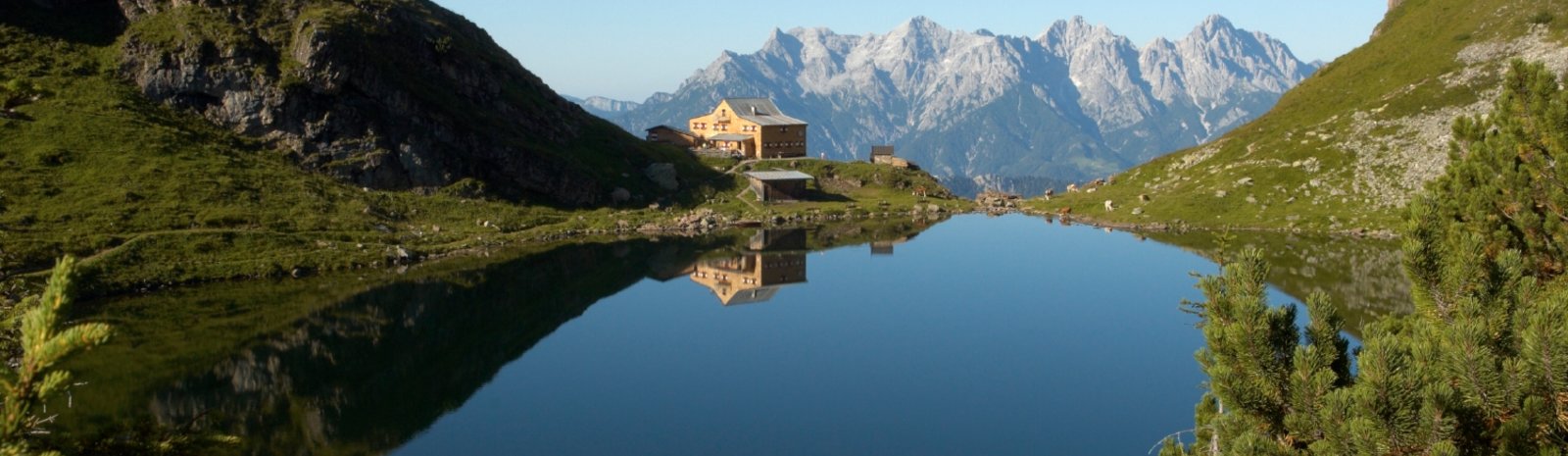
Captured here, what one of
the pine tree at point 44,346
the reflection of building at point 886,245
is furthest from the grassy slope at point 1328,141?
the pine tree at point 44,346

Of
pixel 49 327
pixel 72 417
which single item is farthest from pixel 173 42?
pixel 49 327

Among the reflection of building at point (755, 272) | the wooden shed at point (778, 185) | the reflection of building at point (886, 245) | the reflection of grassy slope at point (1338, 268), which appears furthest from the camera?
the wooden shed at point (778, 185)

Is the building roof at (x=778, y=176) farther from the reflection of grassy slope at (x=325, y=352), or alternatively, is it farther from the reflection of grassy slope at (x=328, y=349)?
the reflection of grassy slope at (x=325, y=352)

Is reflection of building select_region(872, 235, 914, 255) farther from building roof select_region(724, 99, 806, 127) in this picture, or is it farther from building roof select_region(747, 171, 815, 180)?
building roof select_region(724, 99, 806, 127)

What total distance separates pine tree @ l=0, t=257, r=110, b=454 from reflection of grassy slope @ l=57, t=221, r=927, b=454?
2400 cm

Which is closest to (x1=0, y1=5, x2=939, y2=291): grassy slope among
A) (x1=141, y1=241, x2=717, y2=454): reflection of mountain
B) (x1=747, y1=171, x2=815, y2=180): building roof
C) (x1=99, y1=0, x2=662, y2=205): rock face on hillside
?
(x1=99, y1=0, x2=662, y2=205): rock face on hillside

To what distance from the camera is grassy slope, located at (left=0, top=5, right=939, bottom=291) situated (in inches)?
2852

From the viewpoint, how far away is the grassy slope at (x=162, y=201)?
72.4 meters

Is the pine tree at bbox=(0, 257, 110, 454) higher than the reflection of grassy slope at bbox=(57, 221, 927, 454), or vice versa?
the pine tree at bbox=(0, 257, 110, 454)

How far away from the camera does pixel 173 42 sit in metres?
102

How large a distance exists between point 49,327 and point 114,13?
4753 inches

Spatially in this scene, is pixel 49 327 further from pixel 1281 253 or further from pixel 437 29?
pixel 437 29

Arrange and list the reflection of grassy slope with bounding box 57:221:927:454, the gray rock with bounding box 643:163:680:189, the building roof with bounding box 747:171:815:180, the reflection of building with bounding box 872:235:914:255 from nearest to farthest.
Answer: the reflection of grassy slope with bounding box 57:221:927:454 < the reflection of building with bounding box 872:235:914:255 < the gray rock with bounding box 643:163:680:189 < the building roof with bounding box 747:171:815:180

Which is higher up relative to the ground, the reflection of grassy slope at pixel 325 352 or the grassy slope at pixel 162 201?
the grassy slope at pixel 162 201
